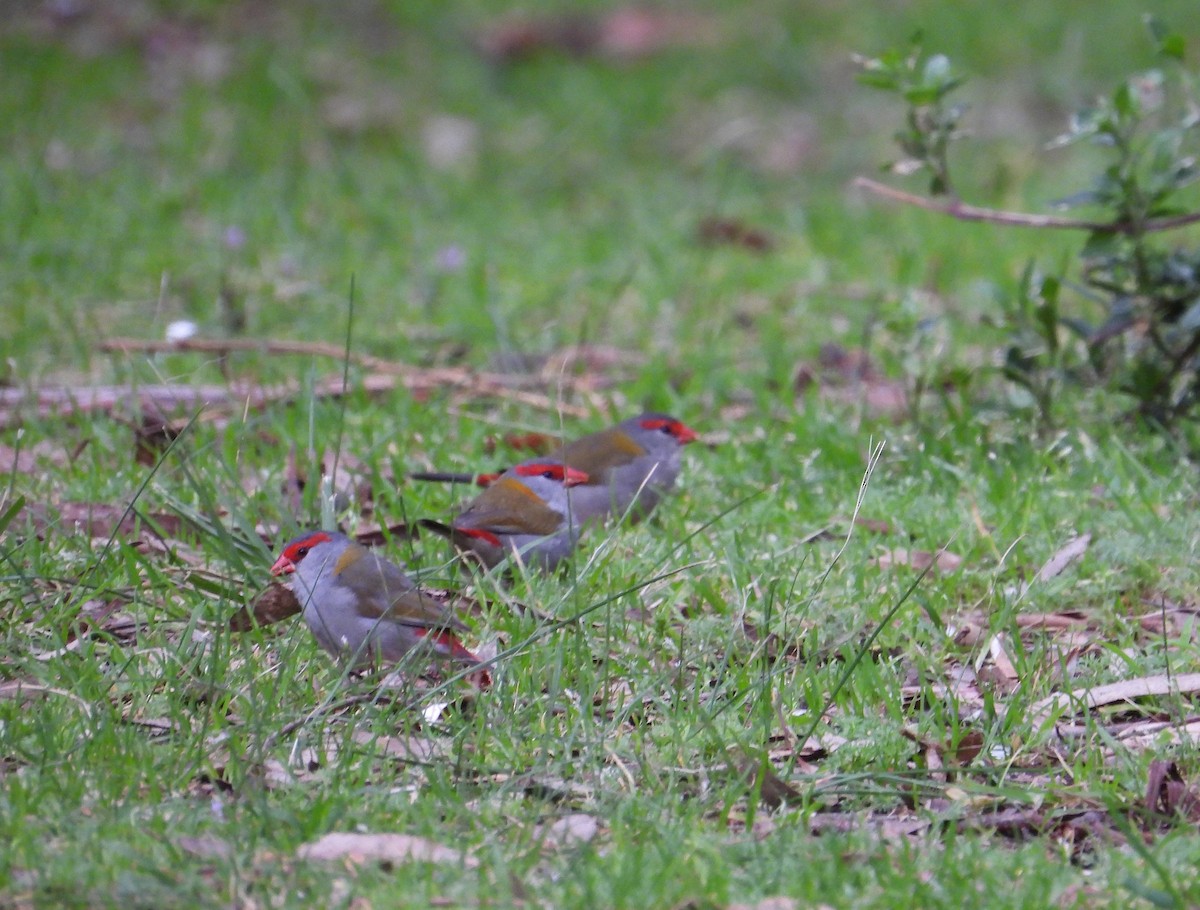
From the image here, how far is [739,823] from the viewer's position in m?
2.86

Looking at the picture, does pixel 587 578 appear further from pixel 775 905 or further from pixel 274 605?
pixel 775 905

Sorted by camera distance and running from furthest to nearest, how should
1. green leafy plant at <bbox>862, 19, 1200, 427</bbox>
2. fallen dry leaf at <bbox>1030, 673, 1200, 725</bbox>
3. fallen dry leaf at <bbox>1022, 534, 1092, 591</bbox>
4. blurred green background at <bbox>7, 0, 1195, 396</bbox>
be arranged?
blurred green background at <bbox>7, 0, 1195, 396</bbox>, green leafy plant at <bbox>862, 19, 1200, 427</bbox>, fallen dry leaf at <bbox>1022, 534, 1092, 591</bbox>, fallen dry leaf at <bbox>1030, 673, 1200, 725</bbox>

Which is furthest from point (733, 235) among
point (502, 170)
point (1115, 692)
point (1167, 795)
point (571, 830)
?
point (571, 830)

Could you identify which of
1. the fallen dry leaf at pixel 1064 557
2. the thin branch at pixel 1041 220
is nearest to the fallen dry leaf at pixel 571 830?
the fallen dry leaf at pixel 1064 557

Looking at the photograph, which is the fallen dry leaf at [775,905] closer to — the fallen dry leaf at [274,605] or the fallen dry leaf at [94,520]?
the fallen dry leaf at [274,605]

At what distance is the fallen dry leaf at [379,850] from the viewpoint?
8.52 ft

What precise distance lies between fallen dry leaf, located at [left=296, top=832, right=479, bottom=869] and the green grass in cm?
3

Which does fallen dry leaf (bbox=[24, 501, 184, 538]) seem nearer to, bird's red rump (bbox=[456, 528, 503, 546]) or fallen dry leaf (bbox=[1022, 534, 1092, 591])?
bird's red rump (bbox=[456, 528, 503, 546])

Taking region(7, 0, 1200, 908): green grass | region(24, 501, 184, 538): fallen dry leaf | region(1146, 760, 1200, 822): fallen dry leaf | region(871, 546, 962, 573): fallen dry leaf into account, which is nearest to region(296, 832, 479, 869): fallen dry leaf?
region(7, 0, 1200, 908): green grass

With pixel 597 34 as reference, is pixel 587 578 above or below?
above

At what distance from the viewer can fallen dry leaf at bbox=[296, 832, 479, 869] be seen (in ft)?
8.52

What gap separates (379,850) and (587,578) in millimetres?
1250

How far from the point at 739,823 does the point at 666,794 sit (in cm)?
15

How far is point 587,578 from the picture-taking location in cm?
376
